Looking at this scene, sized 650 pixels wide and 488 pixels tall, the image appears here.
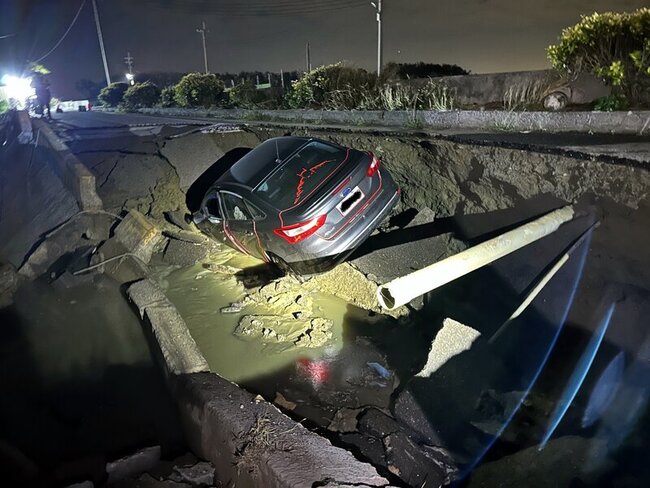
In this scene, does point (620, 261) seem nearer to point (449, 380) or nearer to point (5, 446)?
point (449, 380)

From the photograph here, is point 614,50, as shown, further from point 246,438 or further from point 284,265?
point 246,438

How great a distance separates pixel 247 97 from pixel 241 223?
15.3 metres

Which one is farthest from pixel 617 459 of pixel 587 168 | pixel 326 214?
pixel 326 214

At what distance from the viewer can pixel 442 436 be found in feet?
13.7

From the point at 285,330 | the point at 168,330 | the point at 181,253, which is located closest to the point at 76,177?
the point at 181,253

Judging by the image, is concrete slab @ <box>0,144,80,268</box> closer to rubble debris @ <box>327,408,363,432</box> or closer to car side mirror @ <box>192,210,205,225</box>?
car side mirror @ <box>192,210,205,225</box>

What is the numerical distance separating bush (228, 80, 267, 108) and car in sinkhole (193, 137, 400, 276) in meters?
13.4

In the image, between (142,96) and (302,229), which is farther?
(142,96)

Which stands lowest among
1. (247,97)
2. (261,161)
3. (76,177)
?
(76,177)

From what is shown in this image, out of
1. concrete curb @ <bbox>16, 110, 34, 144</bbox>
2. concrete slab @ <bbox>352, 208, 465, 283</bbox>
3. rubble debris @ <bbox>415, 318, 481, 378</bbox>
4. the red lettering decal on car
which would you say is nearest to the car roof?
the red lettering decal on car

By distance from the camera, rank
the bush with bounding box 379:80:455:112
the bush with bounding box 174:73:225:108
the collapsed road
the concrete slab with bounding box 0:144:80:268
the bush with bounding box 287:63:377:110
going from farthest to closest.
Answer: the bush with bounding box 174:73:225:108 < the bush with bounding box 287:63:377:110 < the bush with bounding box 379:80:455:112 < the concrete slab with bounding box 0:144:80:268 < the collapsed road

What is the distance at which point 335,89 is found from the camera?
1400 centimetres

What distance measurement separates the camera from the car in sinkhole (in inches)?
223

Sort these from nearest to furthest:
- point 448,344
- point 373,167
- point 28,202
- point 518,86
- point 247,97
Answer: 1. point 448,344
2. point 373,167
3. point 518,86
4. point 28,202
5. point 247,97
